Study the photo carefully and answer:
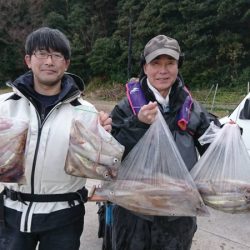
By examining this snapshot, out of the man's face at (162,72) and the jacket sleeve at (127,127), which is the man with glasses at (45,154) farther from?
the man's face at (162,72)

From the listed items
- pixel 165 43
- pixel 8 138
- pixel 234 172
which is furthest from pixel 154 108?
pixel 8 138

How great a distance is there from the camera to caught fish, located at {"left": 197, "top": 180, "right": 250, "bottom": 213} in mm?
1871

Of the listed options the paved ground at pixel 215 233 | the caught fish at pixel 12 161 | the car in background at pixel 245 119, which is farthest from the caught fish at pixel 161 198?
the car in background at pixel 245 119

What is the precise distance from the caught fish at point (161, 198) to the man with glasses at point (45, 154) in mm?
262

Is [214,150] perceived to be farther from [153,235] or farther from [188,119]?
[153,235]

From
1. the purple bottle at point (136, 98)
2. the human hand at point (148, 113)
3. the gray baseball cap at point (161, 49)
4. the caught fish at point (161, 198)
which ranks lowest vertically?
the caught fish at point (161, 198)

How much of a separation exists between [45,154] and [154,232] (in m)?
0.73

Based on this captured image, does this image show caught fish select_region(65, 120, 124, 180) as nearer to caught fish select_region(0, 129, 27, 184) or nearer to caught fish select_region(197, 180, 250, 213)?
caught fish select_region(0, 129, 27, 184)

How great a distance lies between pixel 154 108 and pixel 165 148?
9.2 inches

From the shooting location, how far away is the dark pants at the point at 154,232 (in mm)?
2166

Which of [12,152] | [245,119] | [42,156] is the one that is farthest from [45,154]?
[245,119]

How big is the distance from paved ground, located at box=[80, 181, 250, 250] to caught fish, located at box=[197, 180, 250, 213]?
1.84 m

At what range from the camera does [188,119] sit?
6.93 feet

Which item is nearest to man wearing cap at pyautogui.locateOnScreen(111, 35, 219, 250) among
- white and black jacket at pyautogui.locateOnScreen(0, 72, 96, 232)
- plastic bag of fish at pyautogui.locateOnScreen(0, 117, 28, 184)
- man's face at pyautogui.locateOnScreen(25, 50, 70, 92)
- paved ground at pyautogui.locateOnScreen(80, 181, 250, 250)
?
white and black jacket at pyautogui.locateOnScreen(0, 72, 96, 232)
